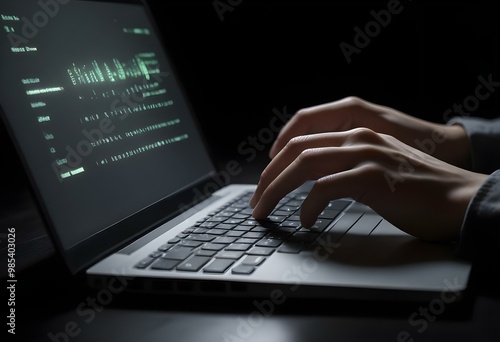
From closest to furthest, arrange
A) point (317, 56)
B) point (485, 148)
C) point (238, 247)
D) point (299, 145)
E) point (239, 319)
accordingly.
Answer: point (239, 319) → point (238, 247) → point (299, 145) → point (485, 148) → point (317, 56)

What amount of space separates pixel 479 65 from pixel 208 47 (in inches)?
29.3

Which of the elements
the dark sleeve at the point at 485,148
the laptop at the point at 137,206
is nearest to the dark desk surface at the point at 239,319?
the laptop at the point at 137,206

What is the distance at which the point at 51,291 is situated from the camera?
62 cm

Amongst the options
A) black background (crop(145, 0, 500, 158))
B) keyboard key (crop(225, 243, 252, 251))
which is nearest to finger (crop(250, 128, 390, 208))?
keyboard key (crop(225, 243, 252, 251))

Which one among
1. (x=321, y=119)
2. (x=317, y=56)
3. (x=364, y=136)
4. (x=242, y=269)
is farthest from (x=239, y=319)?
(x=317, y=56)

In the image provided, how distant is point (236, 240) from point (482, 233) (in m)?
0.27

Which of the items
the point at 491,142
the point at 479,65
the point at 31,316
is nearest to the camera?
the point at 31,316

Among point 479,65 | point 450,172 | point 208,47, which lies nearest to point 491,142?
point 450,172

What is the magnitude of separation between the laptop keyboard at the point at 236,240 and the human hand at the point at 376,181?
27 mm

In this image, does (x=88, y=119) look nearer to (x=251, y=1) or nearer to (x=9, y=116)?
(x=9, y=116)

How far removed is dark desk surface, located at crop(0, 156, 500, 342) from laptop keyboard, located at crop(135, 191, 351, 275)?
0.12 feet

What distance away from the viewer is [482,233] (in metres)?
0.61

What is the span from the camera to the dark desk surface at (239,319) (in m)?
0.50

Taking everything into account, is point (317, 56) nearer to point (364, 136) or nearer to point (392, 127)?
point (392, 127)
